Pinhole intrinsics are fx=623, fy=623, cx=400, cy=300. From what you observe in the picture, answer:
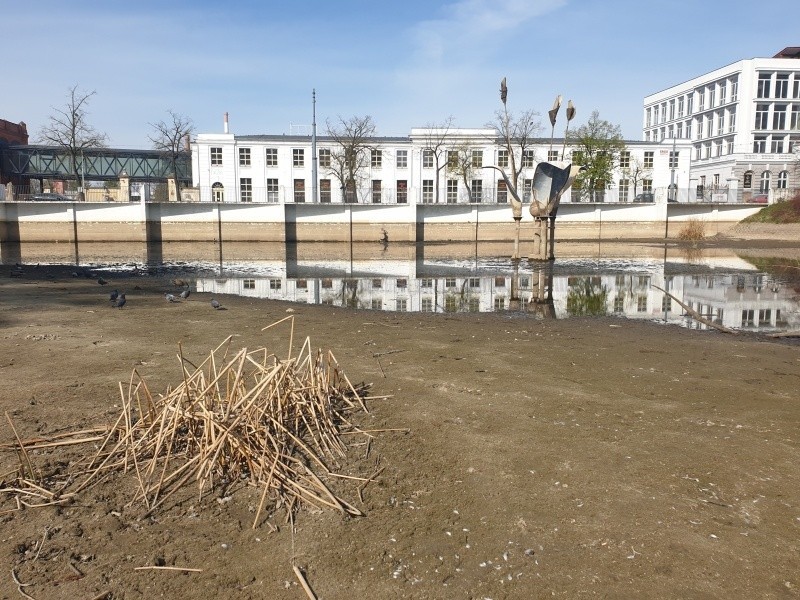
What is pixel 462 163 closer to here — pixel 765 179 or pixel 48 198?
pixel 48 198

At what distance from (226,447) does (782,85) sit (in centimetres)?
8953

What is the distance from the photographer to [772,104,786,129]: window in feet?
247

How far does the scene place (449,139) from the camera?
6450cm

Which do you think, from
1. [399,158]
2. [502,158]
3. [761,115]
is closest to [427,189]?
[399,158]

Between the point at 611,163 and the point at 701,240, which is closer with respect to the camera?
the point at 701,240

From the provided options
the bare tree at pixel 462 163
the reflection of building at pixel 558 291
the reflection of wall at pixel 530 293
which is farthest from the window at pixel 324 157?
the reflection of wall at pixel 530 293

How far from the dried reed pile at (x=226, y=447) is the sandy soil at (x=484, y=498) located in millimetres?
146

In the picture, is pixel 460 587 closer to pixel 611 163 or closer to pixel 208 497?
pixel 208 497

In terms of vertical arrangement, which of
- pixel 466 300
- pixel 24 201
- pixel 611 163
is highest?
pixel 611 163

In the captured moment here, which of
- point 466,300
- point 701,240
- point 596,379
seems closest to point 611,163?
point 701,240

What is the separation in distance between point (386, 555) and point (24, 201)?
53493 mm

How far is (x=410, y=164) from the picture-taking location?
210ft

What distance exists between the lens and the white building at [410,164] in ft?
203

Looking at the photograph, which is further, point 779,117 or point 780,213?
point 779,117
